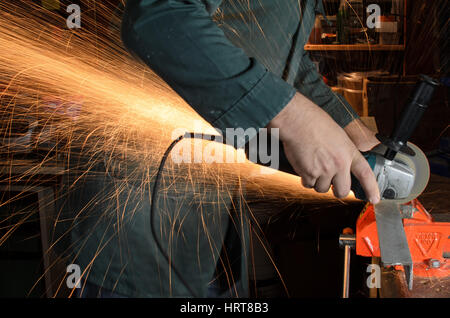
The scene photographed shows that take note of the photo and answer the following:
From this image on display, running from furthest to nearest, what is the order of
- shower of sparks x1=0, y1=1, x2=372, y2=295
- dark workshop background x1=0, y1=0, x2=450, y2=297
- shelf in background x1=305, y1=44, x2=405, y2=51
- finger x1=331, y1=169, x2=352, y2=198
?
shelf in background x1=305, y1=44, x2=405, y2=51, dark workshop background x1=0, y1=0, x2=450, y2=297, shower of sparks x1=0, y1=1, x2=372, y2=295, finger x1=331, y1=169, x2=352, y2=198

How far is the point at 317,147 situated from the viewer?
0.82 m

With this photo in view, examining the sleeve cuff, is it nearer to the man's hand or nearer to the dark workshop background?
the man's hand

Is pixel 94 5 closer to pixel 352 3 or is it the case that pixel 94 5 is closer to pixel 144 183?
pixel 144 183

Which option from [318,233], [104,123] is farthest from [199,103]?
[318,233]

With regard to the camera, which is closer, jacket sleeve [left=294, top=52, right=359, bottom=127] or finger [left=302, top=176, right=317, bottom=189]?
finger [left=302, top=176, right=317, bottom=189]

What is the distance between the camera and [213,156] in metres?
1.37

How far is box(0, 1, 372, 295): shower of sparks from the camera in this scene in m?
1.19

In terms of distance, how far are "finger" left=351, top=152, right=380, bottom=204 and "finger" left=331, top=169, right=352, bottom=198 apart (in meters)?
0.03

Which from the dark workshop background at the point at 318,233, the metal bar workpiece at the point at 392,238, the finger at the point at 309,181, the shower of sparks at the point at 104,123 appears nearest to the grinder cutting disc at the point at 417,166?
the metal bar workpiece at the point at 392,238

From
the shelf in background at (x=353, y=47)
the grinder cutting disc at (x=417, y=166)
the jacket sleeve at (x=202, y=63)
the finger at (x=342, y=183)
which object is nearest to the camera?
the jacket sleeve at (x=202, y=63)

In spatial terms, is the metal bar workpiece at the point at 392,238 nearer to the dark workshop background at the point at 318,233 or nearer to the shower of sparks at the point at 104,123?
the shower of sparks at the point at 104,123

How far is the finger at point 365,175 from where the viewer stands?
88 centimetres

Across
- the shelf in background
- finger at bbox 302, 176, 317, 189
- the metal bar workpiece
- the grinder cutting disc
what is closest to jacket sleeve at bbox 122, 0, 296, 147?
finger at bbox 302, 176, 317, 189
